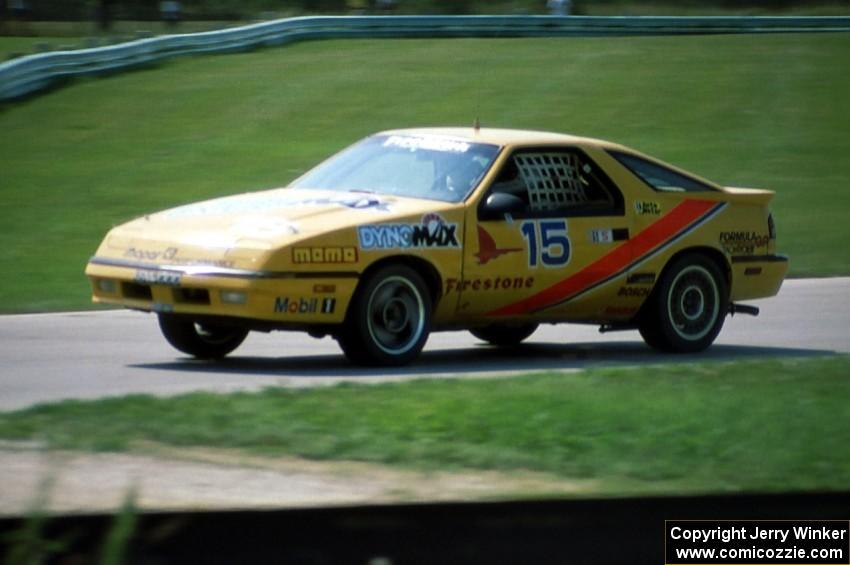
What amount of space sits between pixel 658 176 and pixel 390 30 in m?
25.8

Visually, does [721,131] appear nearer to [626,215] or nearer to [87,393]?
[626,215]

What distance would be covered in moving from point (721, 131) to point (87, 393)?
1868 centimetres

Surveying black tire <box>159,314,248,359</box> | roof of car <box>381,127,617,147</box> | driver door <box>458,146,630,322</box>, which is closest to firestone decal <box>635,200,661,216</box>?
driver door <box>458,146,630,322</box>

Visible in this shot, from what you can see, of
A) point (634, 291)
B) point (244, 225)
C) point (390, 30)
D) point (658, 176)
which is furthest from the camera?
point (390, 30)

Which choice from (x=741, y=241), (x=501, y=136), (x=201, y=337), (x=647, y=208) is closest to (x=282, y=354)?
(x=201, y=337)

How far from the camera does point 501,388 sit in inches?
376

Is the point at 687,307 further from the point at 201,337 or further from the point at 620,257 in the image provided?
the point at 201,337

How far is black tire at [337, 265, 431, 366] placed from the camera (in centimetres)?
1046

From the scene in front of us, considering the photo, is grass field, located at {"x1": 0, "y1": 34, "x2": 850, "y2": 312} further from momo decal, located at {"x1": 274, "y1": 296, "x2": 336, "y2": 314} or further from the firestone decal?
the firestone decal

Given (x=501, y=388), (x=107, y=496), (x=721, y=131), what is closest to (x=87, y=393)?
(x=501, y=388)

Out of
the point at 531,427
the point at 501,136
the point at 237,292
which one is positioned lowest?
the point at 531,427

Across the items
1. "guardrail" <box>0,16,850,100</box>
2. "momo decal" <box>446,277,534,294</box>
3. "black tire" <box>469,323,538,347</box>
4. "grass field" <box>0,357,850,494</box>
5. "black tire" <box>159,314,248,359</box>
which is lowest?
"black tire" <box>469,323,538,347</box>

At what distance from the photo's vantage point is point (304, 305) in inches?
399

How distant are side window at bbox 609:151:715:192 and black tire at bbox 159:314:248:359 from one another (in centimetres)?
295
